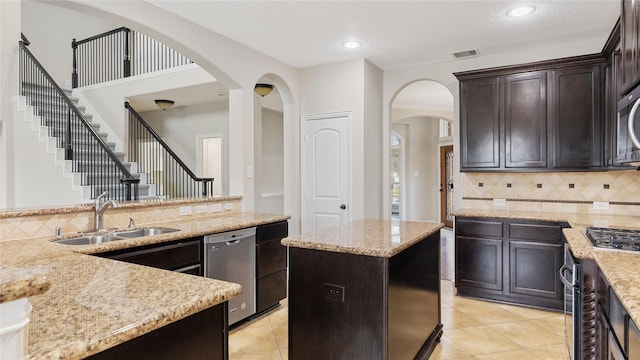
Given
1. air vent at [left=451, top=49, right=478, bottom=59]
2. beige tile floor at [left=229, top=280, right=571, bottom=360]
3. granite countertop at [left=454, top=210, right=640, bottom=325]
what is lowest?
beige tile floor at [left=229, top=280, right=571, bottom=360]

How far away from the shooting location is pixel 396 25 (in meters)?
3.54

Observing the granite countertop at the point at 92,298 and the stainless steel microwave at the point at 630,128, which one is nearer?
the granite countertop at the point at 92,298

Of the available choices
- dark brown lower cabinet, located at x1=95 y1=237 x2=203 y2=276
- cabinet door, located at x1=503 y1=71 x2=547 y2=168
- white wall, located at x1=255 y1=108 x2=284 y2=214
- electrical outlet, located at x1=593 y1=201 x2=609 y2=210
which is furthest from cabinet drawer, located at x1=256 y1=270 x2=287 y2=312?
white wall, located at x1=255 y1=108 x2=284 y2=214

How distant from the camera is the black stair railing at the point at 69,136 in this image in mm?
5691

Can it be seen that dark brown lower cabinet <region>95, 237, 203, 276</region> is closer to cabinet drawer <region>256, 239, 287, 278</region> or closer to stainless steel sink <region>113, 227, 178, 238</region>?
stainless steel sink <region>113, 227, 178, 238</region>

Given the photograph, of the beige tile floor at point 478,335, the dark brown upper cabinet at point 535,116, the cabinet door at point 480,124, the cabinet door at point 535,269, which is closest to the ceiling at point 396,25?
the dark brown upper cabinet at point 535,116

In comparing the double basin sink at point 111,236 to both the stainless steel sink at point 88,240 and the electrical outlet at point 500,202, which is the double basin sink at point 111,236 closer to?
the stainless steel sink at point 88,240

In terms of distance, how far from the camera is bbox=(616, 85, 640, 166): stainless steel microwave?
1527 mm

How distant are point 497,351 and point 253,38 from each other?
12.0 feet

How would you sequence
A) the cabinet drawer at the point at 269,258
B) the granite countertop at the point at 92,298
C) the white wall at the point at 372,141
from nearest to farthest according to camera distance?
the granite countertop at the point at 92,298 → the cabinet drawer at the point at 269,258 → the white wall at the point at 372,141

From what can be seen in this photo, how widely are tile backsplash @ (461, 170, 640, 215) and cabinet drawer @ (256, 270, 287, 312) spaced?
95.4 inches

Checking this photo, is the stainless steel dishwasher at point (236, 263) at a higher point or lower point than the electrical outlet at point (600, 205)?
lower

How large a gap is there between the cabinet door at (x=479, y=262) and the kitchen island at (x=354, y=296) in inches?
65.9

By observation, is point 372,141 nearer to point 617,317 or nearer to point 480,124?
point 480,124
